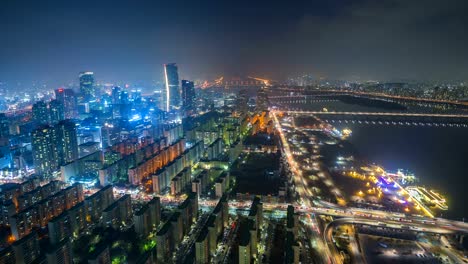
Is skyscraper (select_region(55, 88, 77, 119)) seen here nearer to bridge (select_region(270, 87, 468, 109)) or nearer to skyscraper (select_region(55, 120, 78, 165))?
skyscraper (select_region(55, 120, 78, 165))

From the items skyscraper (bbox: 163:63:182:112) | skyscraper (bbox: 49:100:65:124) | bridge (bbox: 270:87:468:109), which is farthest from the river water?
skyscraper (bbox: 49:100:65:124)

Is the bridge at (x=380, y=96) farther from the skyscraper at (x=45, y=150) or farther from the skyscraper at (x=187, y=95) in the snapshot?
the skyscraper at (x=45, y=150)

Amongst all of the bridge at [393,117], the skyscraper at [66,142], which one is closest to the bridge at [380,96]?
the bridge at [393,117]

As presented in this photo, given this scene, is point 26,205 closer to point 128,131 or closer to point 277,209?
point 277,209

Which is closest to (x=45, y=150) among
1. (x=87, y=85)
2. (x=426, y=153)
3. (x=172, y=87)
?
(x=87, y=85)

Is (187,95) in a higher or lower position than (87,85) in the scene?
lower

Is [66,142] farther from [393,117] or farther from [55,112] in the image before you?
[393,117]

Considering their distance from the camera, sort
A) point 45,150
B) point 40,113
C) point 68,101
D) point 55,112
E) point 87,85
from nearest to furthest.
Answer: point 45,150, point 40,113, point 55,112, point 68,101, point 87,85
